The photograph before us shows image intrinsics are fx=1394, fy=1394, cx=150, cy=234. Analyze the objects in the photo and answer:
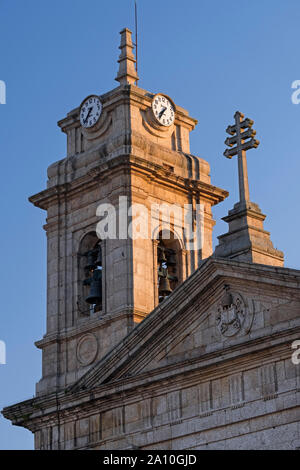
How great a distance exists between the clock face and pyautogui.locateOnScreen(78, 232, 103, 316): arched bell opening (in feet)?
11.2

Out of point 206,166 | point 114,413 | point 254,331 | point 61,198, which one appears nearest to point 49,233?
point 61,198

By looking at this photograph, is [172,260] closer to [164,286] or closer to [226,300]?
[164,286]

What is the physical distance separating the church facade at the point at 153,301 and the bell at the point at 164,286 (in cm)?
5

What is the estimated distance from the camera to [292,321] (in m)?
29.4

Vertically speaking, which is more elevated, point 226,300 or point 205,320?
point 226,300

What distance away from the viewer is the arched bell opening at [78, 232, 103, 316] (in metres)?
38.2

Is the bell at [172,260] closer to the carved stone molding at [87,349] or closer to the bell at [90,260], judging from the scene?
the bell at [90,260]

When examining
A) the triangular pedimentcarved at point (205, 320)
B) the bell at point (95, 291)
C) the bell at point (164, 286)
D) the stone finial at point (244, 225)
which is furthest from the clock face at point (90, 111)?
the triangular pedimentcarved at point (205, 320)

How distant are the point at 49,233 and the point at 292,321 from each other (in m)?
12.3

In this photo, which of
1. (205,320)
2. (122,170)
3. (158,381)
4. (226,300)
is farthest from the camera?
(122,170)

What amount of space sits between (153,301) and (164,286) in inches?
39.3

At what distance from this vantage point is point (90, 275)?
128ft

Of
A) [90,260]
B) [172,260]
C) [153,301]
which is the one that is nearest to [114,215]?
[90,260]
